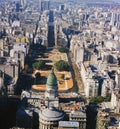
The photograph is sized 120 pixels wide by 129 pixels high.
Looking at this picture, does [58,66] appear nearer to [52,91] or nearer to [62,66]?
[62,66]

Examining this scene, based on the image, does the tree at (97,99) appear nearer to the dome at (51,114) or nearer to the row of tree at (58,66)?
the dome at (51,114)

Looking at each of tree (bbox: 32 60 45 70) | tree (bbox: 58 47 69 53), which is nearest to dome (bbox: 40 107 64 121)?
tree (bbox: 32 60 45 70)

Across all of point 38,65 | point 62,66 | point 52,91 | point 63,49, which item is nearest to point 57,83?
point 52,91

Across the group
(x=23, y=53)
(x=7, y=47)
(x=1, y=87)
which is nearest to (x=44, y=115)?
(x=1, y=87)

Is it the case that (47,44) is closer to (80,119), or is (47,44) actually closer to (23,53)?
(23,53)

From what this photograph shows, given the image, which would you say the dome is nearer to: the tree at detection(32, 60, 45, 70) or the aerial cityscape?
the aerial cityscape

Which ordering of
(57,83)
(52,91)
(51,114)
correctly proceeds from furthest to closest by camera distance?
(57,83)
(52,91)
(51,114)

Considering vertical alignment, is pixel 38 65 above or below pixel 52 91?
below

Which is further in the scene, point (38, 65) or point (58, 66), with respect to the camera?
point (58, 66)

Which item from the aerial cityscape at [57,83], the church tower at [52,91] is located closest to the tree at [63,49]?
the aerial cityscape at [57,83]
